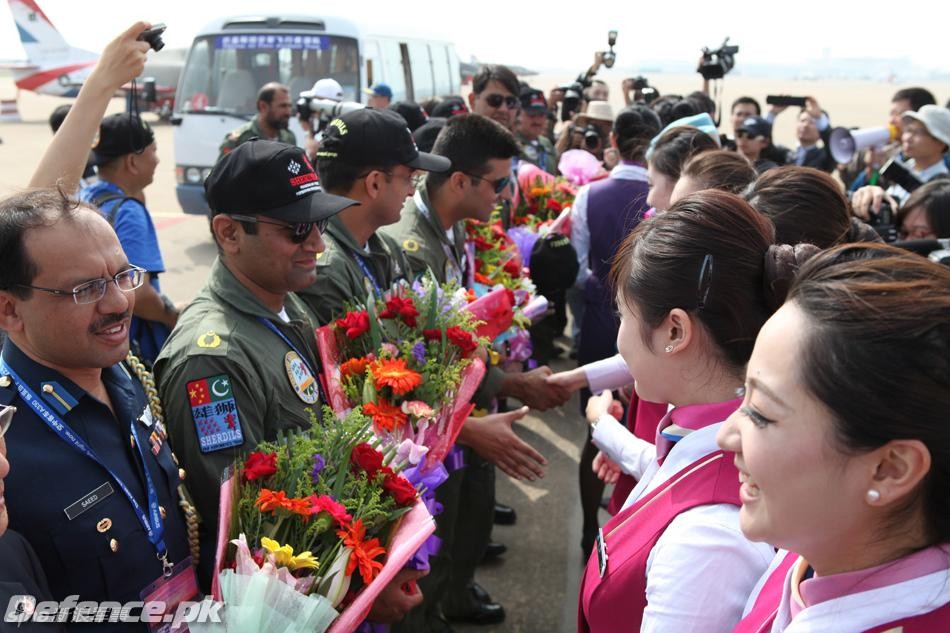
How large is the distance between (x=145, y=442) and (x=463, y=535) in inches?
79.3

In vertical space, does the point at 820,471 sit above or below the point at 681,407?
above

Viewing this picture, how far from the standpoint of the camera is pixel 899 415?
1.11m

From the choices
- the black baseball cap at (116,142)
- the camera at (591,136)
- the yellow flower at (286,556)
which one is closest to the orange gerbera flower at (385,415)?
the yellow flower at (286,556)

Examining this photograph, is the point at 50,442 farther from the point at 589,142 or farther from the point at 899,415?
the point at 589,142

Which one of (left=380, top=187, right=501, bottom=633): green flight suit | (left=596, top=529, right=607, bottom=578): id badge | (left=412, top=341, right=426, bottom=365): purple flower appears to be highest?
(left=596, top=529, right=607, bottom=578): id badge

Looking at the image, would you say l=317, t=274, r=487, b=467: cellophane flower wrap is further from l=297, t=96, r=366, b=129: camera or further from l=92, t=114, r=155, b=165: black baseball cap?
l=297, t=96, r=366, b=129: camera

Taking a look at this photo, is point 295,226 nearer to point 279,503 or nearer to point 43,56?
point 279,503

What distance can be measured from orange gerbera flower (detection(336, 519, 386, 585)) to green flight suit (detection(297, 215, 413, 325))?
45.9 inches

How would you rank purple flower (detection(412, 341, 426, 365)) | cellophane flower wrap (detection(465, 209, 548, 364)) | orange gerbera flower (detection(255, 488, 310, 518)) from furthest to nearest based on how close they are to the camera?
cellophane flower wrap (detection(465, 209, 548, 364)), purple flower (detection(412, 341, 426, 365)), orange gerbera flower (detection(255, 488, 310, 518))

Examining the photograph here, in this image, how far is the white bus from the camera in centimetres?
970

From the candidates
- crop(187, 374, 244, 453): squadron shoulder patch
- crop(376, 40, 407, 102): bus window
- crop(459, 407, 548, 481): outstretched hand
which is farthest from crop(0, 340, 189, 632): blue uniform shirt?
crop(376, 40, 407, 102): bus window

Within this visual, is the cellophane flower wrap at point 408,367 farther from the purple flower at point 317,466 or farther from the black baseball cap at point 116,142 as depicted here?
the black baseball cap at point 116,142

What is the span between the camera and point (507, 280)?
4.23 meters

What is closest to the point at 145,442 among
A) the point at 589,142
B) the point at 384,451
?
the point at 384,451
